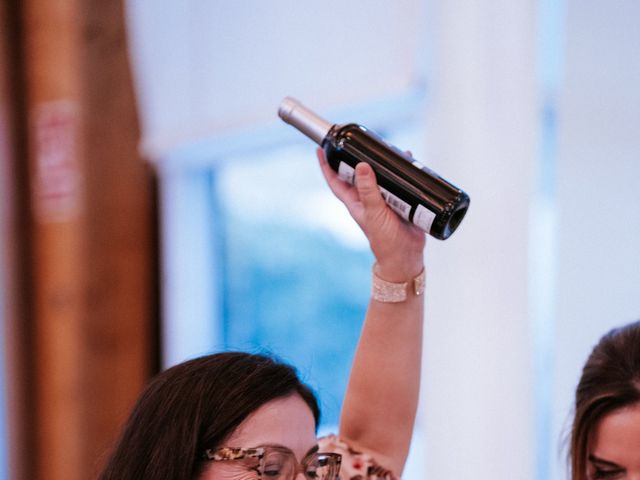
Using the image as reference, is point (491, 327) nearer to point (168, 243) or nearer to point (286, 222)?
point (286, 222)

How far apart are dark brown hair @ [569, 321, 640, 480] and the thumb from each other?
1.29ft

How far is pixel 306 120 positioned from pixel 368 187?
147mm

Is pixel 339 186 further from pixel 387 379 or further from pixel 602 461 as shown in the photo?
pixel 602 461

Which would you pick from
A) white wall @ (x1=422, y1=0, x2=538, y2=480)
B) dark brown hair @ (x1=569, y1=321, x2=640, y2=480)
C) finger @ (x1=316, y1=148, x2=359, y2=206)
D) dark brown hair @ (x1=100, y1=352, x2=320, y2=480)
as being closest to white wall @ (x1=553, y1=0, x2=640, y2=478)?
Answer: white wall @ (x1=422, y1=0, x2=538, y2=480)

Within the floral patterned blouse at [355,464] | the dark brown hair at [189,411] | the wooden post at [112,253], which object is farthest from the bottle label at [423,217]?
the wooden post at [112,253]

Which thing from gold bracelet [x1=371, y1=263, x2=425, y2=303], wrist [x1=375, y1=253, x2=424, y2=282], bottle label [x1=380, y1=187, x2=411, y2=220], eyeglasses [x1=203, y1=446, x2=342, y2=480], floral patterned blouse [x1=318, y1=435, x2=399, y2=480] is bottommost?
floral patterned blouse [x1=318, y1=435, x2=399, y2=480]

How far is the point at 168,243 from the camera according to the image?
9.37 ft

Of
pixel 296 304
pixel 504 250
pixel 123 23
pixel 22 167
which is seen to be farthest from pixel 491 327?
pixel 22 167

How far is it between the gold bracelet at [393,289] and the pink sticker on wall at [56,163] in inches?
74.0

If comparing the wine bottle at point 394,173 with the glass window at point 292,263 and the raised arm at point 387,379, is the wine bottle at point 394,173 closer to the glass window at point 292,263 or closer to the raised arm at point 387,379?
the raised arm at point 387,379

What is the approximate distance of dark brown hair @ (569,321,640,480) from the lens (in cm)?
117

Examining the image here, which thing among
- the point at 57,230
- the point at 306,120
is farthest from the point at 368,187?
the point at 57,230

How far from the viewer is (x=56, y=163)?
300 cm

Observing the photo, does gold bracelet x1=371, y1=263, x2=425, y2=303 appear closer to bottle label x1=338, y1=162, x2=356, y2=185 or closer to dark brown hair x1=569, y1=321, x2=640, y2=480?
bottle label x1=338, y1=162, x2=356, y2=185
